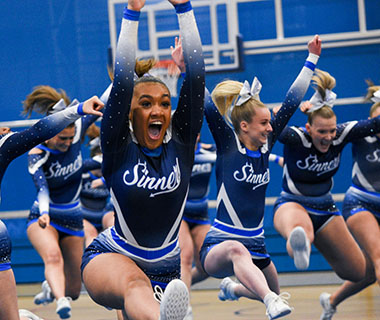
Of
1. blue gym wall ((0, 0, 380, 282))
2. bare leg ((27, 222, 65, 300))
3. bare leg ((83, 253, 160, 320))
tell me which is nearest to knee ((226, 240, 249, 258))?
bare leg ((83, 253, 160, 320))

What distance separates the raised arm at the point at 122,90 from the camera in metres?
3.03

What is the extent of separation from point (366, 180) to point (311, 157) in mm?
538

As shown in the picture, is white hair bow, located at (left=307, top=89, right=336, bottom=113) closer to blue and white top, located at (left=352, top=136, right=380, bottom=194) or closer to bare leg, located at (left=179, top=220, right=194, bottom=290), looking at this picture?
blue and white top, located at (left=352, top=136, right=380, bottom=194)

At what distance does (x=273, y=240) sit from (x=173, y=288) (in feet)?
18.3

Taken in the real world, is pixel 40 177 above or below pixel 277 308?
above

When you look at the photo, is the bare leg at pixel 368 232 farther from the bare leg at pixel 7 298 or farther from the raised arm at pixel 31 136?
the bare leg at pixel 7 298

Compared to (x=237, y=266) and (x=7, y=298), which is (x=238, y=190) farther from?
(x=7, y=298)

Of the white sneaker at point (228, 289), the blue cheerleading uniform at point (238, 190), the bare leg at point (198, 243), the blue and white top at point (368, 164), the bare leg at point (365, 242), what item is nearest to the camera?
the blue cheerleading uniform at point (238, 190)

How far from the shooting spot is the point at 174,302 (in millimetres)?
2756

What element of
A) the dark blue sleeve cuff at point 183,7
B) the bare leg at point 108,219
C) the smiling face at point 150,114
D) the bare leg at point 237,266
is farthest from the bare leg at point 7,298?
the bare leg at point 108,219

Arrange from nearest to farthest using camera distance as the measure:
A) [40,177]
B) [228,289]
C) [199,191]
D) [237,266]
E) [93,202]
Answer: [237,266], [228,289], [40,177], [199,191], [93,202]

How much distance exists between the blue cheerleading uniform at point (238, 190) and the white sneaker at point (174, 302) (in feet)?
4.89

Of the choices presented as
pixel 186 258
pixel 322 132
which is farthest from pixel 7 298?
pixel 322 132

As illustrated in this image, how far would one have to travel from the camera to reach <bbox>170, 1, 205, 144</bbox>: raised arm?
322 centimetres
